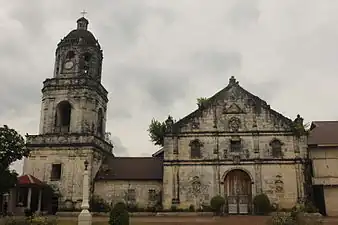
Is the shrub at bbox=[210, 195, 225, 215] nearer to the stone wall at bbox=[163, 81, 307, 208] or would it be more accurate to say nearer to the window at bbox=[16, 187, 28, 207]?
the stone wall at bbox=[163, 81, 307, 208]

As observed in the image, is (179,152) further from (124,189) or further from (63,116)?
(63,116)

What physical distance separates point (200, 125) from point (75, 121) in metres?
11.2

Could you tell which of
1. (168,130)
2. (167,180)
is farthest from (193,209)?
(168,130)

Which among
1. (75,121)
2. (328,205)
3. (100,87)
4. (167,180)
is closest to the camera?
(328,205)

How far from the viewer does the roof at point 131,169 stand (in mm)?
35812

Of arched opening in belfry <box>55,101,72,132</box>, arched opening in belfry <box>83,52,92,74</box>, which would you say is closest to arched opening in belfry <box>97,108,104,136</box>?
arched opening in belfry <box>55,101,72,132</box>

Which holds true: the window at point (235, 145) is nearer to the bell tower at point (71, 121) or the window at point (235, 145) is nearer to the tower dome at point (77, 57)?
the bell tower at point (71, 121)

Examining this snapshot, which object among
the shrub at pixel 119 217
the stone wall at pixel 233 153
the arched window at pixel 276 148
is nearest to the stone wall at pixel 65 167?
the stone wall at pixel 233 153

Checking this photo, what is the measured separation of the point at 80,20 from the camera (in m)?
40.3

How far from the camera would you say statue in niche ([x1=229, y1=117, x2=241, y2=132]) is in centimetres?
3453

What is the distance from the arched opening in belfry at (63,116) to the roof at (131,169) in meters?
5.06

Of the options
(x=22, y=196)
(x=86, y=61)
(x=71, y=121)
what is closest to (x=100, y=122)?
(x=71, y=121)

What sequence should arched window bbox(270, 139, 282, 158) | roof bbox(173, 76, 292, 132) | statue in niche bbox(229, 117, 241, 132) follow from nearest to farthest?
arched window bbox(270, 139, 282, 158), statue in niche bbox(229, 117, 241, 132), roof bbox(173, 76, 292, 132)

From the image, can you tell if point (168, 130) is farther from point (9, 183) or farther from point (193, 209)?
point (9, 183)
